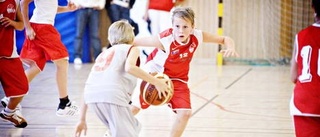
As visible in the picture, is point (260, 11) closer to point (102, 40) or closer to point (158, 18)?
point (158, 18)

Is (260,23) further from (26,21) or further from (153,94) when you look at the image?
(153,94)

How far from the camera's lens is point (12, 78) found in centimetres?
559

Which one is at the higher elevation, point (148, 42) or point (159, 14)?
point (148, 42)

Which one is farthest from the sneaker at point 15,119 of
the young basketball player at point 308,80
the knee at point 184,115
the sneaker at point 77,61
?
the sneaker at point 77,61

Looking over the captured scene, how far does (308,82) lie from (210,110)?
3335 millimetres

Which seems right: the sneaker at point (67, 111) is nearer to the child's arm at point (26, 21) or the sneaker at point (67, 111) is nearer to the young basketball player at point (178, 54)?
the child's arm at point (26, 21)

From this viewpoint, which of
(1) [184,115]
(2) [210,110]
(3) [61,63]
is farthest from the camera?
(2) [210,110]

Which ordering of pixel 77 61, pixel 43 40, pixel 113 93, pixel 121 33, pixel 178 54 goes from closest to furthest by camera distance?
pixel 113 93 → pixel 121 33 → pixel 178 54 → pixel 43 40 → pixel 77 61

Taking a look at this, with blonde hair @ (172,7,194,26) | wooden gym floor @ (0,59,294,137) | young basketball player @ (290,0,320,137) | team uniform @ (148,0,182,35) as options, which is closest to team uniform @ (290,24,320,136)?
young basketball player @ (290,0,320,137)

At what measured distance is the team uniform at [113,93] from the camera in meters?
4.02

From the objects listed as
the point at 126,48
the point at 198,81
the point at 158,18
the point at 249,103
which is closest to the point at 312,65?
the point at 126,48

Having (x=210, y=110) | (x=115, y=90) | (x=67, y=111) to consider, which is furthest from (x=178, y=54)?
(x=210, y=110)

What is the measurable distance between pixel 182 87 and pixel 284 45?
8.21 metres

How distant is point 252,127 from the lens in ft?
19.9
